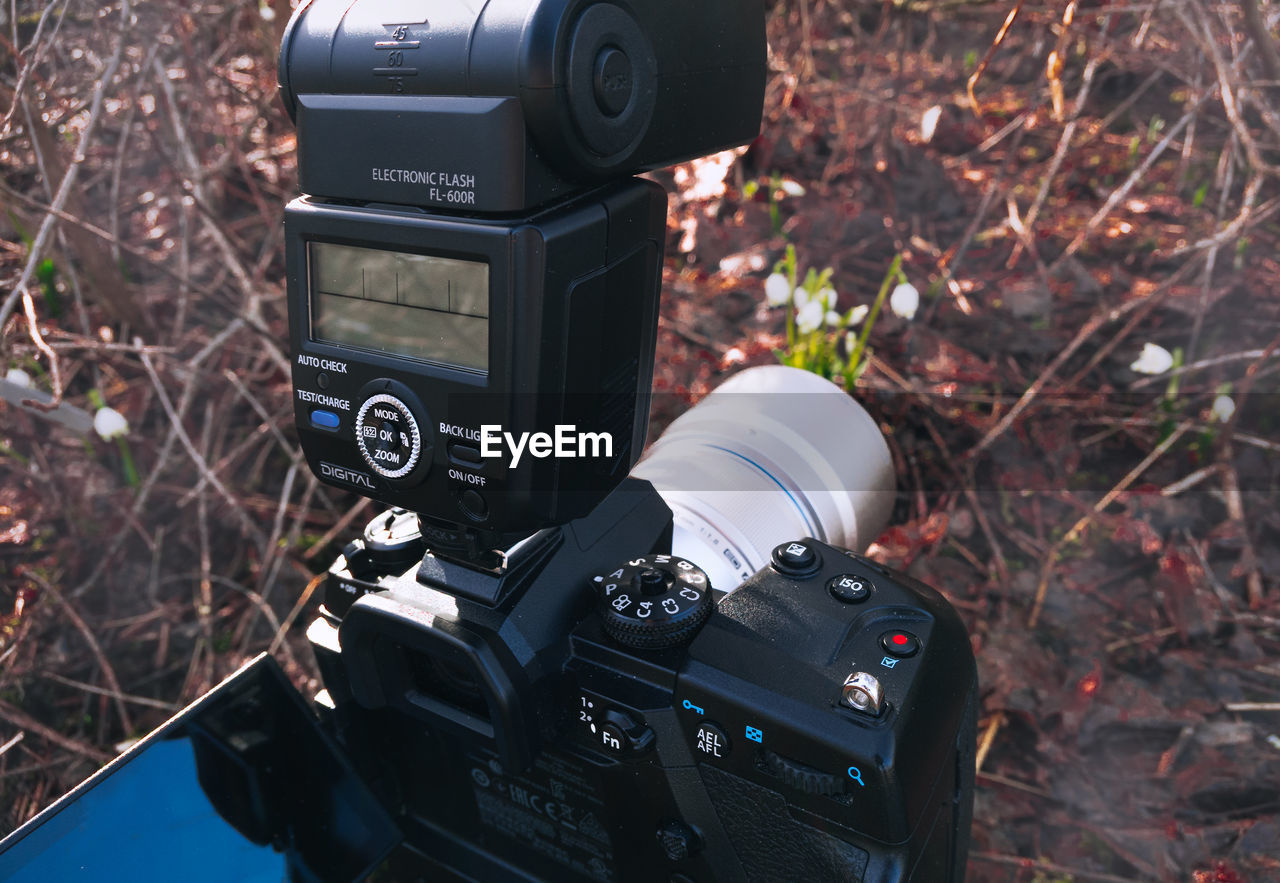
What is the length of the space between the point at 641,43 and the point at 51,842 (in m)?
1.10

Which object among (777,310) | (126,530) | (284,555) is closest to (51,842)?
(284,555)

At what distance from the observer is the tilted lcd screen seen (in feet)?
3.00

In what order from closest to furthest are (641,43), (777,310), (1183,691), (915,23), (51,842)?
(641,43) → (51,842) → (1183,691) → (777,310) → (915,23)

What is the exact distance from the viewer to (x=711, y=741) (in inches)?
39.0

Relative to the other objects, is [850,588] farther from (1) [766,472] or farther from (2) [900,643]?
(1) [766,472]

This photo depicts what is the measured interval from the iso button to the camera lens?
0.49 meters

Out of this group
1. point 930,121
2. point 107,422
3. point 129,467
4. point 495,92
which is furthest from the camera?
point 930,121

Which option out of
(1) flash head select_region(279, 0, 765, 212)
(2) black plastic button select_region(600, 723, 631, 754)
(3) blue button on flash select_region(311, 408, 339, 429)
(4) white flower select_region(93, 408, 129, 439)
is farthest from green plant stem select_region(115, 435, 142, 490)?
(2) black plastic button select_region(600, 723, 631, 754)

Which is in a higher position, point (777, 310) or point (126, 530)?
point (777, 310)

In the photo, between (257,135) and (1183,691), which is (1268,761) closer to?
(1183,691)

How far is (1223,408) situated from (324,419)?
6.30ft

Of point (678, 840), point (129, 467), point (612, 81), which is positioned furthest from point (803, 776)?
point (129, 467)

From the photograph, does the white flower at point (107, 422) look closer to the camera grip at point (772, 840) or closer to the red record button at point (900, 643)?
the camera grip at point (772, 840)

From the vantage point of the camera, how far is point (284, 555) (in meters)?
2.10
